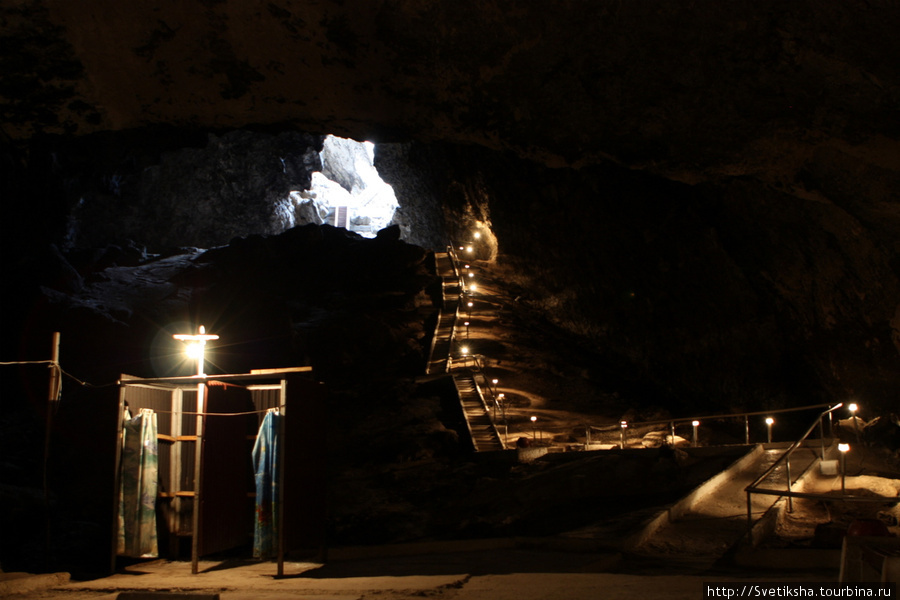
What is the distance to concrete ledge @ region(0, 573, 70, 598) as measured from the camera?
5.69m

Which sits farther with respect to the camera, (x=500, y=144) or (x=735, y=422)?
(x=735, y=422)

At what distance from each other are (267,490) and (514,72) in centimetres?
561

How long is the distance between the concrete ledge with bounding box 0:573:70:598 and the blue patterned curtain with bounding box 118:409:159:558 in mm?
889

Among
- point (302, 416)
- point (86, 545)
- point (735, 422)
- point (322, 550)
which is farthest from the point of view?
point (735, 422)

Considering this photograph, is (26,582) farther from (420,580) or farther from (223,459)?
(420,580)

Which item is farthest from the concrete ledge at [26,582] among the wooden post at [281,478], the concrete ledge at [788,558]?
the concrete ledge at [788,558]

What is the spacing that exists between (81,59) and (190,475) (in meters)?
5.13

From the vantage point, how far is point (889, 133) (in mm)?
5965

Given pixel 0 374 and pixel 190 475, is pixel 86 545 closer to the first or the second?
pixel 190 475

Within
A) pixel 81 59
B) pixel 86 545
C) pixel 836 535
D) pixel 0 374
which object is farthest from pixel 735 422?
pixel 0 374

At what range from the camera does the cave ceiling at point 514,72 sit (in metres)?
5.61

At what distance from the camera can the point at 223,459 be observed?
7.69 metres

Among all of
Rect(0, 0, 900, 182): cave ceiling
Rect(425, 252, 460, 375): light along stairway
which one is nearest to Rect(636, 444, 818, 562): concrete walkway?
Rect(0, 0, 900, 182): cave ceiling

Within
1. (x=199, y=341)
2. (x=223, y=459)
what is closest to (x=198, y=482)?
(x=223, y=459)
